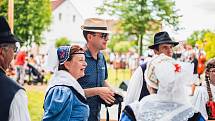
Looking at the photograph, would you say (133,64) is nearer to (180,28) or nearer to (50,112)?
(180,28)

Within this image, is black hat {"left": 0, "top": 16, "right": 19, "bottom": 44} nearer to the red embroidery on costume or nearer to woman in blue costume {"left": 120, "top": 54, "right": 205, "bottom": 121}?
woman in blue costume {"left": 120, "top": 54, "right": 205, "bottom": 121}

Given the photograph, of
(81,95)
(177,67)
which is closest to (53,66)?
(81,95)

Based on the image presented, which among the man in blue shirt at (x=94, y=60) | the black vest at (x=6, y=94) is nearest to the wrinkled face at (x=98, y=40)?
the man in blue shirt at (x=94, y=60)

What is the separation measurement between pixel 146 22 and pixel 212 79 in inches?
845

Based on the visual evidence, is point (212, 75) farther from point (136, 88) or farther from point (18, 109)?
point (18, 109)

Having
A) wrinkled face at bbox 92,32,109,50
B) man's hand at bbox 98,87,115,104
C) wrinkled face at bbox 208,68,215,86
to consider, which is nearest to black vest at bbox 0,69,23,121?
man's hand at bbox 98,87,115,104

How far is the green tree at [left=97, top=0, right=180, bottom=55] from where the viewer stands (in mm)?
26312

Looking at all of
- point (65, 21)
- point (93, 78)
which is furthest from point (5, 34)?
point (65, 21)

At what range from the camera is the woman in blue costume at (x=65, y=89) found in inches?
149

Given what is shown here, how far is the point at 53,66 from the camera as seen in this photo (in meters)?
4.00

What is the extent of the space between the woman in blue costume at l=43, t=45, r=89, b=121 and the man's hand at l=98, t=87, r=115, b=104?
36cm

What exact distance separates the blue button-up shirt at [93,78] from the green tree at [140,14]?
20446 mm

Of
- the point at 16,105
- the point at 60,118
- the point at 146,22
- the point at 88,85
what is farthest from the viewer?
the point at 146,22

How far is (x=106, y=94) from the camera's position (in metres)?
4.33
